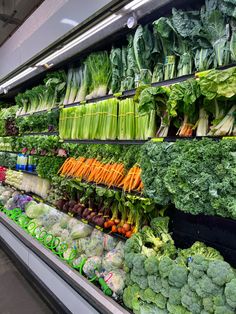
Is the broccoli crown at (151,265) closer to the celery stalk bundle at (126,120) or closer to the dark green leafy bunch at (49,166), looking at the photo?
the celery stalk bundle at (126,120)

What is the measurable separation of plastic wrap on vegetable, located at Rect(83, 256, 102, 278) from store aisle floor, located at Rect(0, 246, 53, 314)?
0.84 meters

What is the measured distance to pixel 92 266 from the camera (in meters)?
2.70

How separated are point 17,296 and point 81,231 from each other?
1.14m

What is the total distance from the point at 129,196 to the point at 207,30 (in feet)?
4.41

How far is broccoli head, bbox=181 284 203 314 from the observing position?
1.78m

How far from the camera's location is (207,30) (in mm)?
1879

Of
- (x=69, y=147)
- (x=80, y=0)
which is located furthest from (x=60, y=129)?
(x=80, y=0)

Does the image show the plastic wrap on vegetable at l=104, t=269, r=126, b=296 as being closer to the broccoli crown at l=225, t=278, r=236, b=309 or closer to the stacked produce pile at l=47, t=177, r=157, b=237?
the stacked produce pile at l=47, t=177, r=157, b=237

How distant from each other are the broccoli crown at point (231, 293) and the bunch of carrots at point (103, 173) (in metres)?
0.97

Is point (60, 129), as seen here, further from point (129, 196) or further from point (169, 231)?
point (169, 231)

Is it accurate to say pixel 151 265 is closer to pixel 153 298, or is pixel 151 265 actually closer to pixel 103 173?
pixel 153 298

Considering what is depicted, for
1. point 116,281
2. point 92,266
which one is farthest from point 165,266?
point 92,266

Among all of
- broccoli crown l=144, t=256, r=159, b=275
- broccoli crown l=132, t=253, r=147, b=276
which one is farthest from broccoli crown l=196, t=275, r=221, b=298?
broccoli crown l=132, t=253, r=147, b=276

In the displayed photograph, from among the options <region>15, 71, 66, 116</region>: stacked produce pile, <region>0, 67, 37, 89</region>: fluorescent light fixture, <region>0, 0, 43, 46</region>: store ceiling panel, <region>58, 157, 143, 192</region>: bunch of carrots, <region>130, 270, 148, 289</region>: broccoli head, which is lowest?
<region>130, 270, 148, 289</region>: broccoli head
